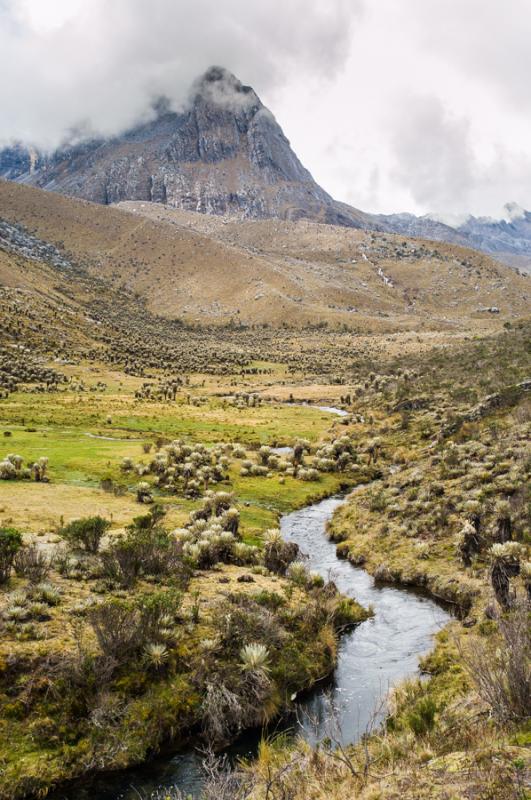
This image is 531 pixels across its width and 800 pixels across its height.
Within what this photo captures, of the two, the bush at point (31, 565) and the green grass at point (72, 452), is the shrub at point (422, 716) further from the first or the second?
the green grass at point (72, 452)

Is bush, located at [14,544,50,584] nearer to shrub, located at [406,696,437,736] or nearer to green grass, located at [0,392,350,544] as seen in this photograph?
green grass, located at [0,392,350,544]

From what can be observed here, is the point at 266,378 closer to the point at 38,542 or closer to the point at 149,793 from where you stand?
the point at 38,542

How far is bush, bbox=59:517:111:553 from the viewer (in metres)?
22.1

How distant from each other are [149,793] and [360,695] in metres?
6.53

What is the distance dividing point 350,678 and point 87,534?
38.5 ft

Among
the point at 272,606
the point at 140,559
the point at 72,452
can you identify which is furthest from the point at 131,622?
the point at 72,452

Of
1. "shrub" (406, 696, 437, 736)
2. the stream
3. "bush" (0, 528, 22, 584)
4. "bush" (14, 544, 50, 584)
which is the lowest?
the stream

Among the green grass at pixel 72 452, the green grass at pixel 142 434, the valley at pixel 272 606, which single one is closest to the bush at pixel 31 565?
the valley at pixel 272 606

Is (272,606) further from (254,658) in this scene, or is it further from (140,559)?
(140,559)

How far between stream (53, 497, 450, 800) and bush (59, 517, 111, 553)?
9.52 m

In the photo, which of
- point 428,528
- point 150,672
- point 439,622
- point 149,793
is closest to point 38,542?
point 150,672

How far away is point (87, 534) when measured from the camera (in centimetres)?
2223


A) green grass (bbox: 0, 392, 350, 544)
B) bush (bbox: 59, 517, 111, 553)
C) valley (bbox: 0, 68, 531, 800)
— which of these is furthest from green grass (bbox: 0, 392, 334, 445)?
bush (bbox: 59, 517, 111, 553)

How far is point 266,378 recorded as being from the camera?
10681cm
